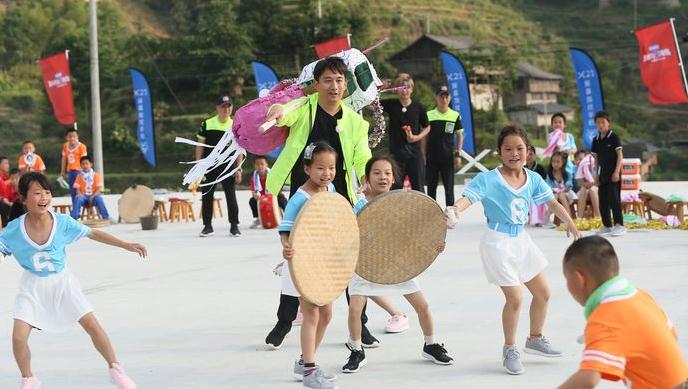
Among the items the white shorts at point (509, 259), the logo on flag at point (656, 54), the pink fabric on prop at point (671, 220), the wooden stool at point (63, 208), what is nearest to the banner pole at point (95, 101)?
the wooden stool at point (63, 208)

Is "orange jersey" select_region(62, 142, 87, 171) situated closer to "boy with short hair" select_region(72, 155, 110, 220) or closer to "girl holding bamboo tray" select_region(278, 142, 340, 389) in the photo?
"boy with short hair" select_region(72, 155, 110, 220)

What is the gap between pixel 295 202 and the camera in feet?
18.5

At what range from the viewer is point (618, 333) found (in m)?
3.39

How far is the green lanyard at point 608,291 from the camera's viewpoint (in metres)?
3.44

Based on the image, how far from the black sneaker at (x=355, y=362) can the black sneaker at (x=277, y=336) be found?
68 cm

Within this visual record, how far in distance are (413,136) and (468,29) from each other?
82.9 meters

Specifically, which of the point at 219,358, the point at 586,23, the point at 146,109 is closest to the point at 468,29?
the point at 586,23

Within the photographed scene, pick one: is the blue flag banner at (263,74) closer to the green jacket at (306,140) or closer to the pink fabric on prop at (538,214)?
the pink fabric on prop at (538,214)

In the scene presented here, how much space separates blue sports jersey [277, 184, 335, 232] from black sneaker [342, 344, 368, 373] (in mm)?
889

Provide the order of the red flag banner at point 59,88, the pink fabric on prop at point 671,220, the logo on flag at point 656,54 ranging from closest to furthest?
the pink fabric on prop at point 671,220 → the logo on flag at point 656,54 → the red flag banner at point 59,88

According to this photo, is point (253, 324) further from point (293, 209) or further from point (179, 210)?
point (179, 210)

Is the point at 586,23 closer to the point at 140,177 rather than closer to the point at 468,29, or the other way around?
the point at 468,29

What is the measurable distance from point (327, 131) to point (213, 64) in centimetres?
6006

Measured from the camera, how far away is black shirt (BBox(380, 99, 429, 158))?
1283 cm
